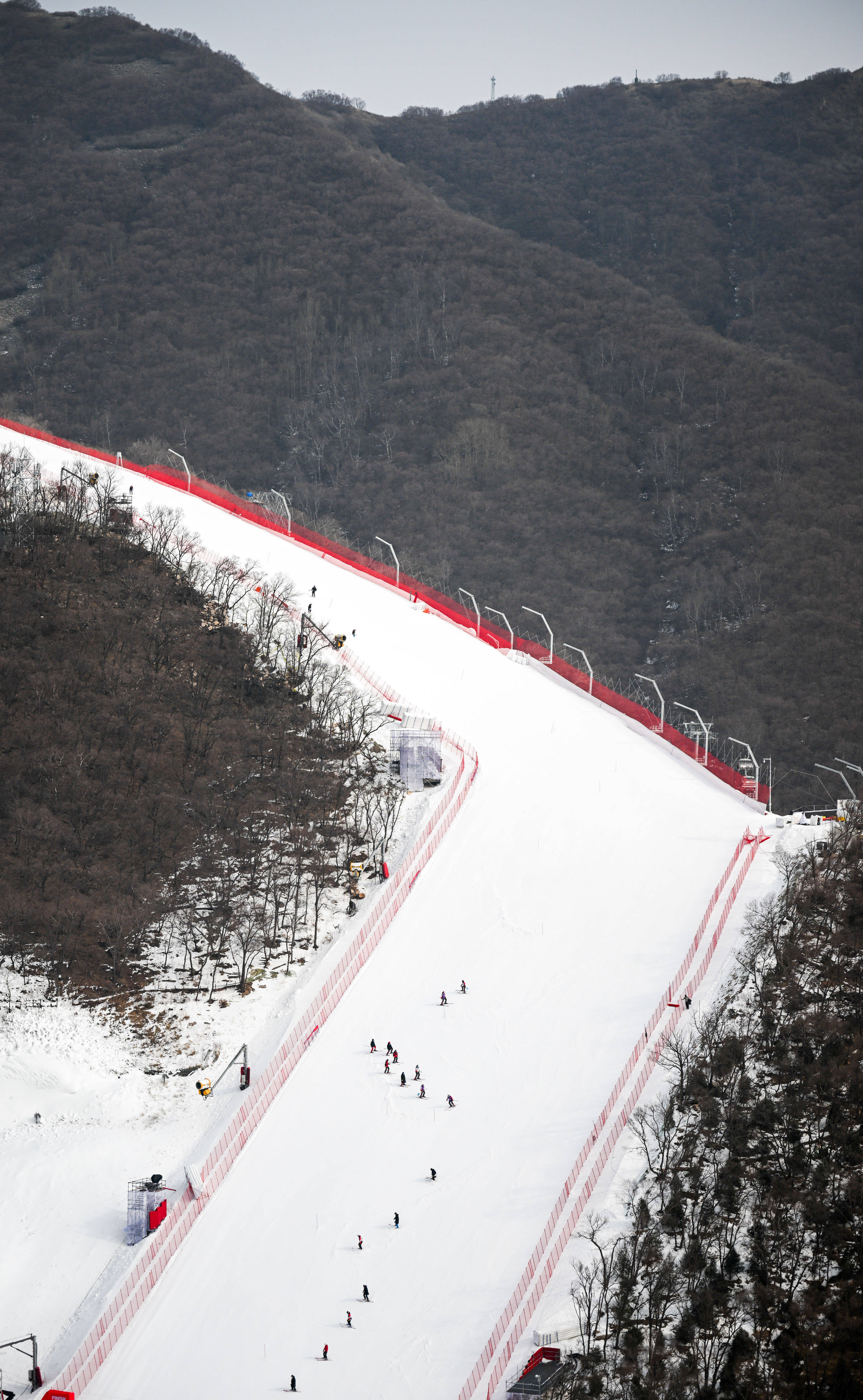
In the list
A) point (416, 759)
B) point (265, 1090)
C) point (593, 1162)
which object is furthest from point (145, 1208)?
point (416, 759)

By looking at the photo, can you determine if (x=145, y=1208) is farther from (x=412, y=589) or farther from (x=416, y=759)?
(x=412, y=589)

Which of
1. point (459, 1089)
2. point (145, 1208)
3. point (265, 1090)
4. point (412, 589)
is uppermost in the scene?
point (412, 589)

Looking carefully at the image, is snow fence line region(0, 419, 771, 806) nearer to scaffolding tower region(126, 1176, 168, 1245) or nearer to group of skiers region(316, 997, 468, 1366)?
group of skiers region(316, 997, 468, 1366)

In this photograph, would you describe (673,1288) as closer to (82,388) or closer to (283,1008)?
(283,1008)

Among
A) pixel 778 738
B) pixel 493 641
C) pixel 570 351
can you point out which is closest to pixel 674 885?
pixel 493 641

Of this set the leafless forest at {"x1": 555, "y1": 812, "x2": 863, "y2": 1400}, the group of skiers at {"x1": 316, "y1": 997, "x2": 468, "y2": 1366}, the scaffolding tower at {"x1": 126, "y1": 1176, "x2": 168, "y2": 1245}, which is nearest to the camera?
the leafless forest at {"x1": 555, "y1": 812, "x2": 863, "y2": 1400}

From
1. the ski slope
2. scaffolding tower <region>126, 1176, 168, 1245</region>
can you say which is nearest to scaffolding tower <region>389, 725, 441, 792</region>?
the ski slope

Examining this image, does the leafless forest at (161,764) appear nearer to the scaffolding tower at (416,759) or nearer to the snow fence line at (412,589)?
the scaffolding tower at (416,759)
